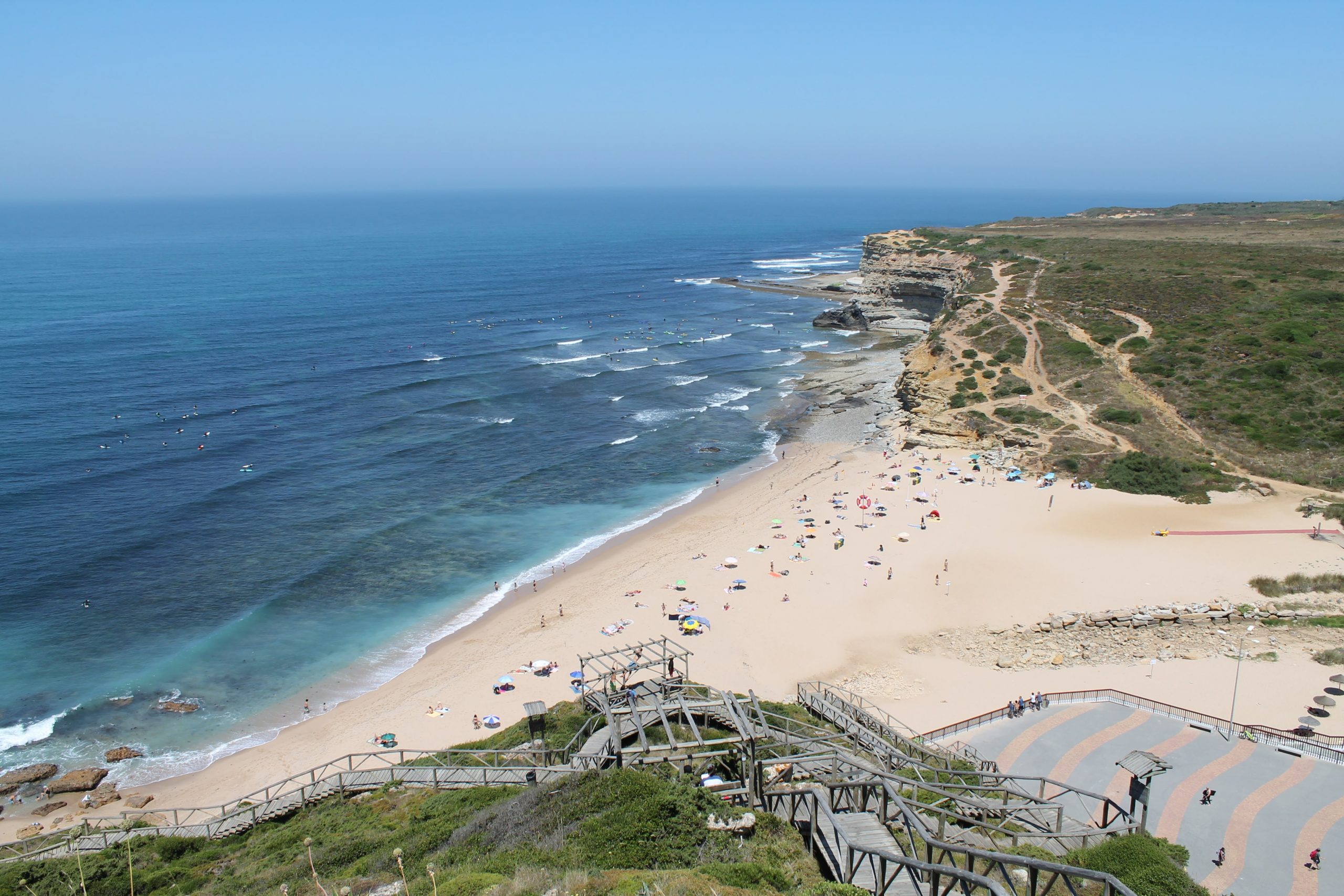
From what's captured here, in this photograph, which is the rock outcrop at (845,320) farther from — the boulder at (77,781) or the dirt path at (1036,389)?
the boulder at (77,781)

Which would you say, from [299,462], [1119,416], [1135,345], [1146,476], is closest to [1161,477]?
[1146,476]

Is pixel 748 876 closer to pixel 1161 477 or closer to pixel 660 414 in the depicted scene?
pixel 1161 477

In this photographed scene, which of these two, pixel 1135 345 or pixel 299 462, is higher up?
pixel 1135 345

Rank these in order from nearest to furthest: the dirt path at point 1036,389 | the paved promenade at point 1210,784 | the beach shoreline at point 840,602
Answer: the paved promenade at point 1210,784
the beach shoreline at point 840,602
the dirt path at point 1036,389

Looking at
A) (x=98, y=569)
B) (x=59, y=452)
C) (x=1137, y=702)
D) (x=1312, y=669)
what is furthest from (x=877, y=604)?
(x=59, y=452)

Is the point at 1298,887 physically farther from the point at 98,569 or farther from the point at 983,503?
the point at 98,569

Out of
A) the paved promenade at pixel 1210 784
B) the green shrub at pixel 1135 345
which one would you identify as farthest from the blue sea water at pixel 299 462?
the green shrub at pixel 1135 345
